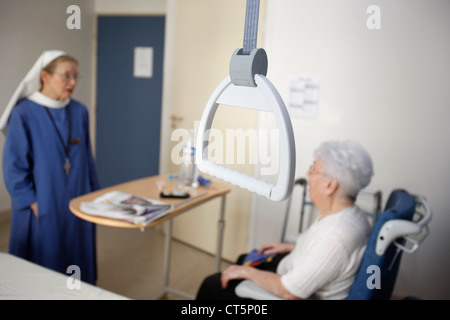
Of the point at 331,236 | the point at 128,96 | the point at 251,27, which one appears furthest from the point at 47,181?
the point at 128,96

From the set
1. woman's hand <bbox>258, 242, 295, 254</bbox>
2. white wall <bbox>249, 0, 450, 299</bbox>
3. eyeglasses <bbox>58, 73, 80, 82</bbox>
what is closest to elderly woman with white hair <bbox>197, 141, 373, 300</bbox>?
white wall <bbox>249, 0, 450, 299</bbox>

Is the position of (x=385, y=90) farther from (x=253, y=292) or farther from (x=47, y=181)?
(x=47, y=181)

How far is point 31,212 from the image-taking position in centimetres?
173

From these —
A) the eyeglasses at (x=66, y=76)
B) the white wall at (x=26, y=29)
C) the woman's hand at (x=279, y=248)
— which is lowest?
the woman's hand at (x=279, y=248)

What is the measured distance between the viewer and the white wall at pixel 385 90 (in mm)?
642

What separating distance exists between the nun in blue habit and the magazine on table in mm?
326

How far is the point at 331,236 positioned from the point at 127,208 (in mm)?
795

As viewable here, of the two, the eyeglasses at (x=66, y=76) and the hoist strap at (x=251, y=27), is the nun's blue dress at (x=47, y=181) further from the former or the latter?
the hoist strap at (x=251, y=27)

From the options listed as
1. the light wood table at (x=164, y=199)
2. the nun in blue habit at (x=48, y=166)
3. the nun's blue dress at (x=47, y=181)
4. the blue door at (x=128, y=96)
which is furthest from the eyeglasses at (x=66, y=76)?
the blue door at (x=128, y=96)

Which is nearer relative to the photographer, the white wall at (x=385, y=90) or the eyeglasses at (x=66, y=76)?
the white wall at (x=385, y=90)

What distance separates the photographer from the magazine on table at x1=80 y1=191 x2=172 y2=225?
1421 millimetres

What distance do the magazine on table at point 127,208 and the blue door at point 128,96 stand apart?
74.8 inches
